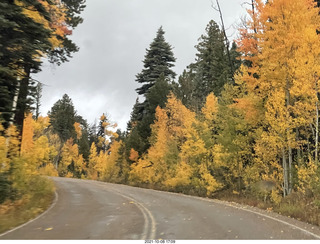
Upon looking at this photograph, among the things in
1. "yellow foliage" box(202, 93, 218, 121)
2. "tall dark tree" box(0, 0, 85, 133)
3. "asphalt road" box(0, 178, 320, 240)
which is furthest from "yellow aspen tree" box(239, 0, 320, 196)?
"tall dark tree" box(0, 0, 85, 133)

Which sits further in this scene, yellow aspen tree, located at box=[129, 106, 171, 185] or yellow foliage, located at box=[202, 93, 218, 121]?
yellow aspen tree, located at box=[129, 106, 171, 185]

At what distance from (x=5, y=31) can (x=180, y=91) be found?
82.3 feet

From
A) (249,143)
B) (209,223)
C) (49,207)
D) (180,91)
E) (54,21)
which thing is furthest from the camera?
(180,91)

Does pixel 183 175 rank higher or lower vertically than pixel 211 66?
lower

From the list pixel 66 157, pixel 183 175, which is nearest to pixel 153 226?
pixel 183 175

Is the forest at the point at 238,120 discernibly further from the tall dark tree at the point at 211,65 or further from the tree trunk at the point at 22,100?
the tall dark tree at the point at 211,65

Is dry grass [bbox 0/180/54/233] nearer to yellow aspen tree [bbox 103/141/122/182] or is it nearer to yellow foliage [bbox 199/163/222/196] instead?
yellow foliage [bbox 199/163/222/196]

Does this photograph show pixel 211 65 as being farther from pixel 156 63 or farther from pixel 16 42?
pixel 16 42

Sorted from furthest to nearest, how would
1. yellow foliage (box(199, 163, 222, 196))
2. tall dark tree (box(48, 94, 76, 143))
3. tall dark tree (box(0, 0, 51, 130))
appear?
tall dark tree (box(48, 94, 76, 143))
yellow foliage (box(199, 163, 222, 196))
tall dark tree (box(0, 0, 51, 130))

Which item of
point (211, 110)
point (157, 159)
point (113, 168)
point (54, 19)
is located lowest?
point (113, 168)

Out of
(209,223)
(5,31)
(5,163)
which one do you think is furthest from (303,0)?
(5,163)

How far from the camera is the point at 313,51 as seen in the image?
14195mm

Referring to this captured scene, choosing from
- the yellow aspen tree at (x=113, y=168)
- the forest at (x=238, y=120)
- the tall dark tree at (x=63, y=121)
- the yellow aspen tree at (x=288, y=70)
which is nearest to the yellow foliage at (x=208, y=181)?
the forest at (x=238, y=120)
